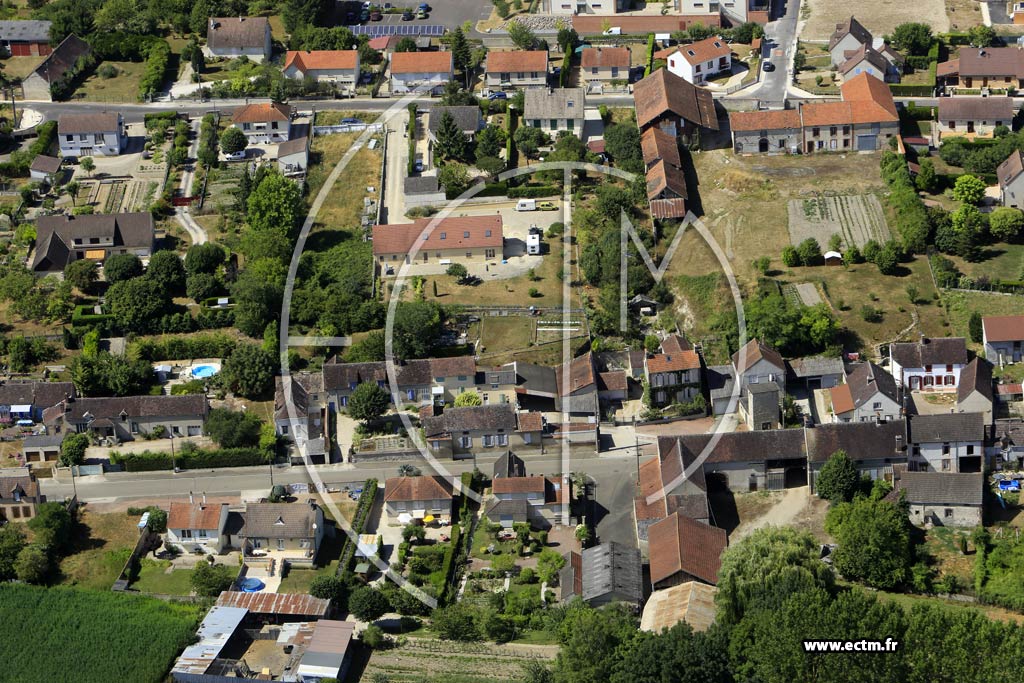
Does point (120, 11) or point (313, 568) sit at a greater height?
point (120, 11)

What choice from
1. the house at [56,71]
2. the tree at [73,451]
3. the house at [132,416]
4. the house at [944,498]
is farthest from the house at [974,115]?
the house at [56,71]

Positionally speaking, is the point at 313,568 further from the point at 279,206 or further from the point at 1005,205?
the point at 1005,205

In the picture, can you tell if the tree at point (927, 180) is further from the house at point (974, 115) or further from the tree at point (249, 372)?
the tree at point (249, 372)

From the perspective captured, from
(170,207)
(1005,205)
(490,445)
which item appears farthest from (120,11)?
(1005,205)

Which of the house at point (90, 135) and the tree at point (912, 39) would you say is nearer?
the house at point (90, 135)

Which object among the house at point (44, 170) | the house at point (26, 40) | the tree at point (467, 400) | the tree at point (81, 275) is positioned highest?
the house at point (26, 40)

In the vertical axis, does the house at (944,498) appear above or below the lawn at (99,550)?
above
